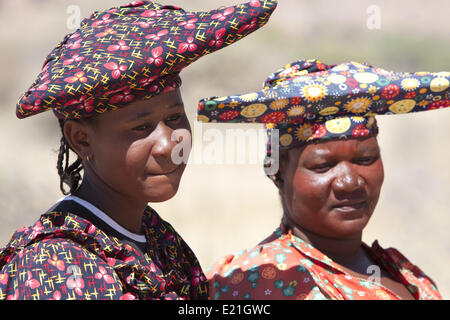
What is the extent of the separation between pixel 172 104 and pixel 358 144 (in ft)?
3.71

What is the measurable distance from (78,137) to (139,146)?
0.24 m

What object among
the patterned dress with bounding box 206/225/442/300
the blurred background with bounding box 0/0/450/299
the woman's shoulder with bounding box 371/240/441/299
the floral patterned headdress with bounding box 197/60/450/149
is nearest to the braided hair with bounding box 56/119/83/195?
the floral patterned headdress with bounding box 197/60/450/149

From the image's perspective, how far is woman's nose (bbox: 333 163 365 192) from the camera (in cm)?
324

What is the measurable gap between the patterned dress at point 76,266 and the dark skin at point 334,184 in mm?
832

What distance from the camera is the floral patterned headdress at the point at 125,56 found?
7.43ft

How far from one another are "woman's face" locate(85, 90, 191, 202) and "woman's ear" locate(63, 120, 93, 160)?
0.07 ft

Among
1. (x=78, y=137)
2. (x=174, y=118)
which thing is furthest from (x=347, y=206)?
(x=78, y=137)

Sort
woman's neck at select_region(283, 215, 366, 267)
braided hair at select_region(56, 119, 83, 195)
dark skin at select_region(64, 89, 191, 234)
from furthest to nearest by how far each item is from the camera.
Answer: woman's neck at select_region(283, 215, 366, 267) → braided hair at select_region(56, 119, 83, 195) → dark skin at select_region(64, 89, 191, 234)

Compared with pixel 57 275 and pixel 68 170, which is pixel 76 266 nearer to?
pixel 57 275

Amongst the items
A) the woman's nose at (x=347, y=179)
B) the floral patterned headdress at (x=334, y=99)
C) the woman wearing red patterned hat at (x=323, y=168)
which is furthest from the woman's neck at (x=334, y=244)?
the floral patterned headdress at (x=334, y=99)

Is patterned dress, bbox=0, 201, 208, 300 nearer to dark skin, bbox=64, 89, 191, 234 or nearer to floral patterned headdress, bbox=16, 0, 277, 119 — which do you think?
dark skin, bbox=64, 89, 191, 234
